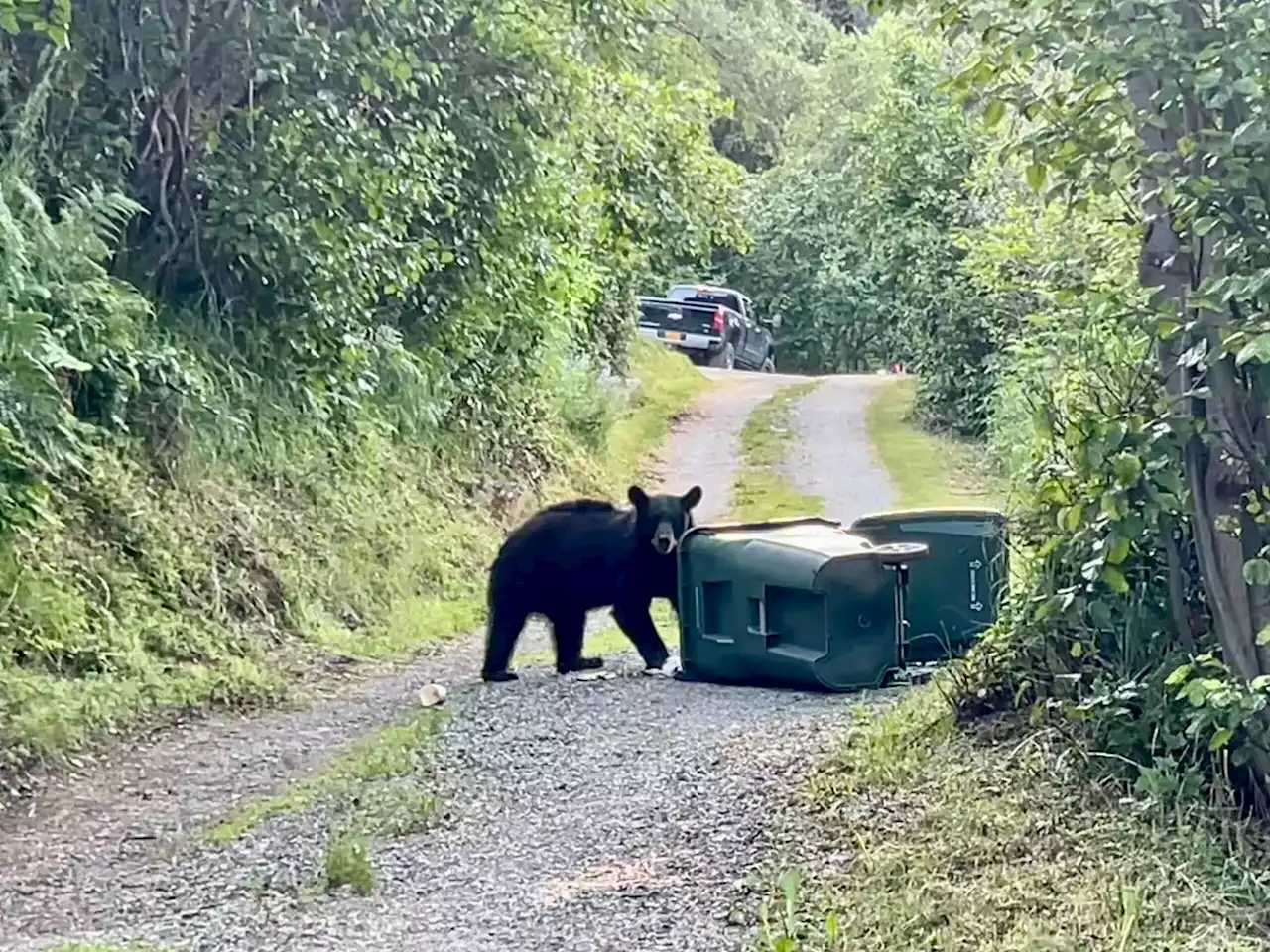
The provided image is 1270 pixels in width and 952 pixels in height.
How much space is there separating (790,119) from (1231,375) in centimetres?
4071

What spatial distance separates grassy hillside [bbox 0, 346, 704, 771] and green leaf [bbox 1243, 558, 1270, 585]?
6.51 m

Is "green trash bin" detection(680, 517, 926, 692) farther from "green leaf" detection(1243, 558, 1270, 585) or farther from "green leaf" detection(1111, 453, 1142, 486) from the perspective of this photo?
"green leaf" detection(1243, 558, 1270, 585)

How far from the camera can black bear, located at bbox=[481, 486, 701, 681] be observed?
37.9ft

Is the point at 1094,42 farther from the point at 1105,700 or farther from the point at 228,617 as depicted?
the point at 228,617

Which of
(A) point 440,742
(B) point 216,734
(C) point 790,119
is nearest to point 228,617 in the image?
(B) point 216,734

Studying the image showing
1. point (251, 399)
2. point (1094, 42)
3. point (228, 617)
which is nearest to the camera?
point (1094, 42)

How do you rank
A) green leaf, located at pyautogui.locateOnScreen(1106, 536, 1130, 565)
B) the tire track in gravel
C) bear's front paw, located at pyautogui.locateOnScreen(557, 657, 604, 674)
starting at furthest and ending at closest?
the tire track in gravel, bear's front paw, located at pyautogui.locateOnScreen(557, 657, 604, 674), green leaf, located at pyautogui.locateOnScreen(1106, 536, 1130, 565)

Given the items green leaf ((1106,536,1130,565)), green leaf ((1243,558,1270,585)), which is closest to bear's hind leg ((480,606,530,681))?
green leaf ((1106,536,1130,565))

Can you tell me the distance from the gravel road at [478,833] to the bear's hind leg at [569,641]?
16cm

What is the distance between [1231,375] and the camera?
5.92 m

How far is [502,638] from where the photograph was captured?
1155cm

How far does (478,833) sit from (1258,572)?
133 inches

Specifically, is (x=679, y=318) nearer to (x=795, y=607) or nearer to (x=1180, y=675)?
(x=795, y=607)

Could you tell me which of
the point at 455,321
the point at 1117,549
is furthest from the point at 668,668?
the point at 455,321
